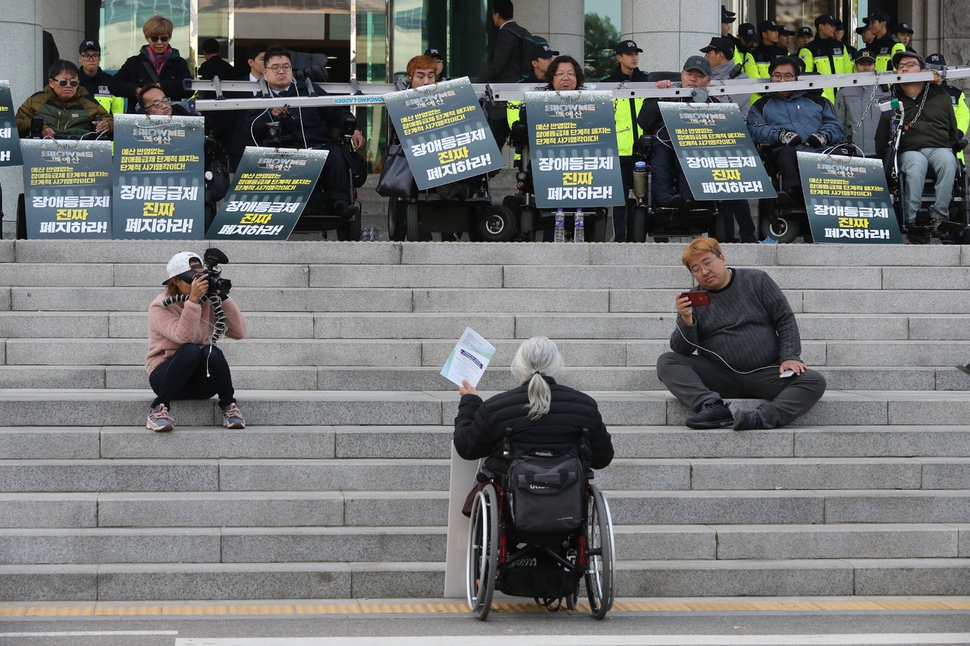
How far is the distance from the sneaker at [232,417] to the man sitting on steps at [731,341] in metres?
2.61

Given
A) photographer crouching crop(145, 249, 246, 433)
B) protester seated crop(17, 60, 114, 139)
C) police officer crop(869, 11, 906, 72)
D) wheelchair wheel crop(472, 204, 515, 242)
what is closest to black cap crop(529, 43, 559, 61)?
wheelchair wheel crop(472, 204, 515, 242)

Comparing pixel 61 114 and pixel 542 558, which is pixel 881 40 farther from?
pixel 542 558

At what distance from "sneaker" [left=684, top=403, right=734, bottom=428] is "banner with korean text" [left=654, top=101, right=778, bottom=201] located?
4345 millimetres

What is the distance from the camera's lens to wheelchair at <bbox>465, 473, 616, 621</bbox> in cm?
731

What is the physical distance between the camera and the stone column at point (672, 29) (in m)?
16.3

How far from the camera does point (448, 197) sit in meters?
13.4

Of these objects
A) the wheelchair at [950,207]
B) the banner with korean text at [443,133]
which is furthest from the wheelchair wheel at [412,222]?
the wheelchair at [950,207]

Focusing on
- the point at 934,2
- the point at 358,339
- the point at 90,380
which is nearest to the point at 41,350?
the point at 90,380

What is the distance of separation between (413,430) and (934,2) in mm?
14762

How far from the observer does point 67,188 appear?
12.9 meters

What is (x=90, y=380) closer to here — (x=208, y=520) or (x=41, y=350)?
(x=41, y=350)

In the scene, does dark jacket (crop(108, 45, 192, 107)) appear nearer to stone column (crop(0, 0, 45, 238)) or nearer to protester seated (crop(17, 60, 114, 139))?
protester seated (crop(17, 60, 114, 139))

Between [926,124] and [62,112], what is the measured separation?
25.4 ft

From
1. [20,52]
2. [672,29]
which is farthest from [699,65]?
[20,52]
